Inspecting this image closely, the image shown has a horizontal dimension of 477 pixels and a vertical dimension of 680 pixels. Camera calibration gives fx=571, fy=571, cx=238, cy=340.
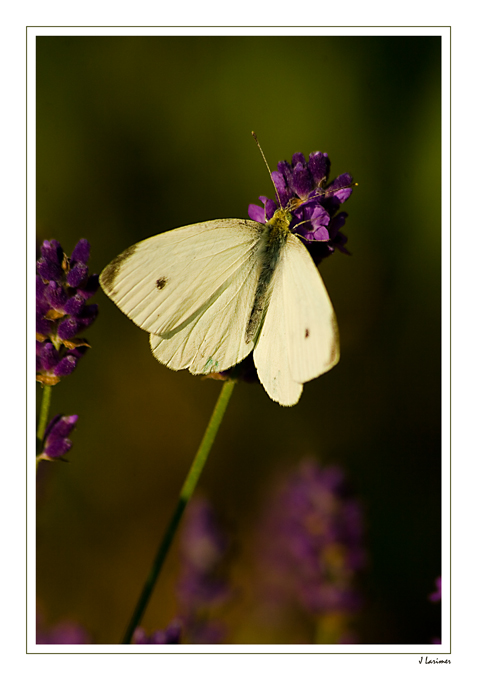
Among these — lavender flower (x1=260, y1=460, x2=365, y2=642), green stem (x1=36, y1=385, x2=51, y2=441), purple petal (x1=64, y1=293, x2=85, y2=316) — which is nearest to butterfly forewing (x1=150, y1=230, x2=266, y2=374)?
purple petal (x1=64, y1=293, x2=85, y2=316)

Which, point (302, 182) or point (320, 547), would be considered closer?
point (302, 182)

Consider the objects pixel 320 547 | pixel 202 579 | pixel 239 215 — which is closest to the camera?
pixel 320 547

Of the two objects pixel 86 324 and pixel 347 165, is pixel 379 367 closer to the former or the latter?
pixel 347 165

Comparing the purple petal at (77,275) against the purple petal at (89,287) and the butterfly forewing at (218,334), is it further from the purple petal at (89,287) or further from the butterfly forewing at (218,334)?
the butterfly forewing at (218,334)

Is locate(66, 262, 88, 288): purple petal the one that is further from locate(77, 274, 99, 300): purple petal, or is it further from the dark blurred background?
the dark blurred background

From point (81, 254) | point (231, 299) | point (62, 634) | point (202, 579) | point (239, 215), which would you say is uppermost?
point (239, 215)

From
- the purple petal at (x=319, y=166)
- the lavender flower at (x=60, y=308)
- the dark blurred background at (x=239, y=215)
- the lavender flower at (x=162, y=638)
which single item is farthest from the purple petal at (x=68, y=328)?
the dark blurred background at (x=239, y=215)

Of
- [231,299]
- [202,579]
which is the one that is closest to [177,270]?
[231,299]

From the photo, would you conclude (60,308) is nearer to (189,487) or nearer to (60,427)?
(60,427)
